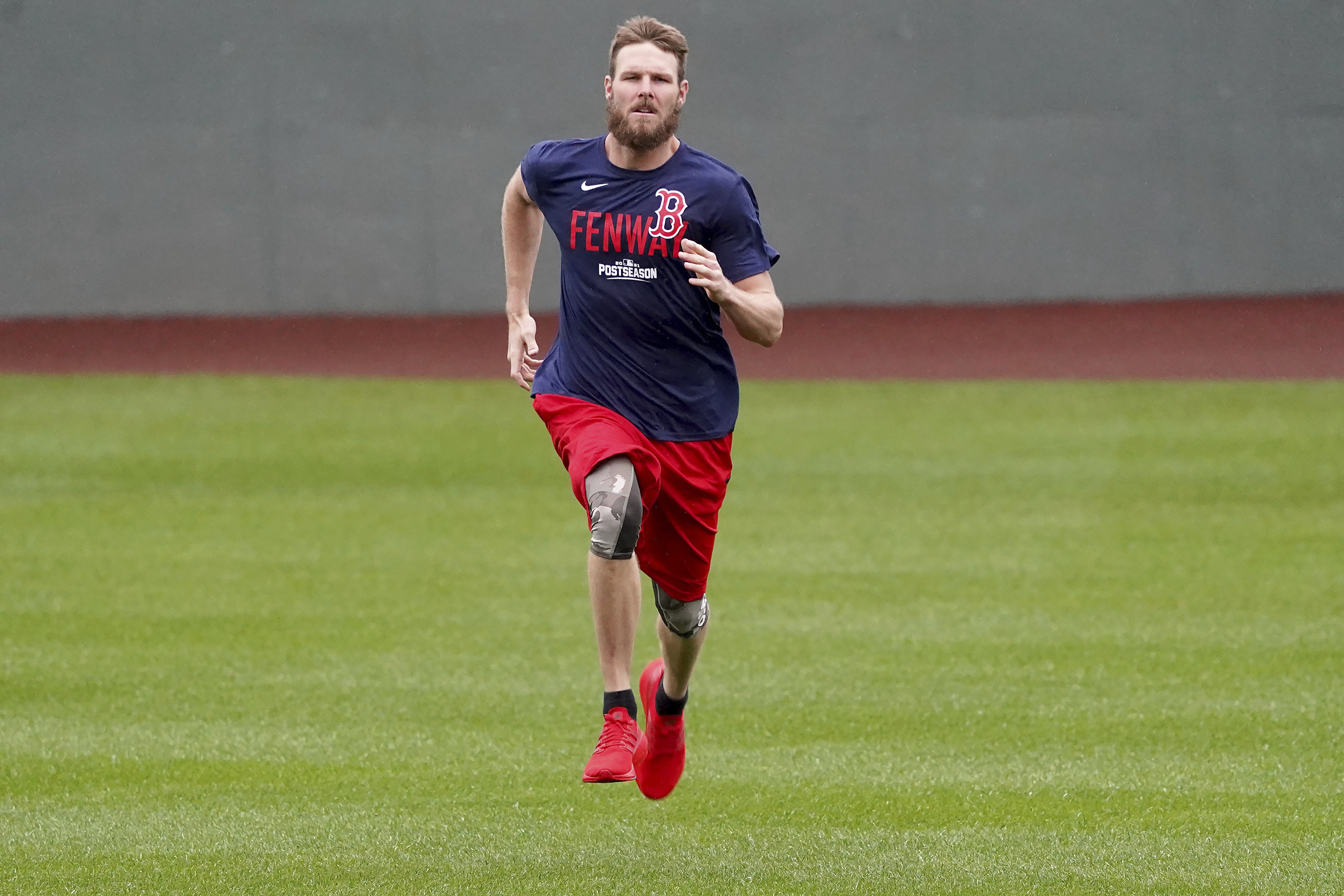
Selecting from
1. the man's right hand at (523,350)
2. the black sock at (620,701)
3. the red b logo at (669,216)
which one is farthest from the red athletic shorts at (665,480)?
the red b logo at (669,216)

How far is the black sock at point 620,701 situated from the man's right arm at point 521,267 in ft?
3.64

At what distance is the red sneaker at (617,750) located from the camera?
5695mm

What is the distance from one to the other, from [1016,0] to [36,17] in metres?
13.0

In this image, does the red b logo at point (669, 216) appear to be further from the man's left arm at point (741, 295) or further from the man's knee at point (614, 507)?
the man's knee at point (614, 507)

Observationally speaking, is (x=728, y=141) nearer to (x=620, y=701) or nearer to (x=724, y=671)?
(x=724, y=671)

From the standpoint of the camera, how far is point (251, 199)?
23797 mm

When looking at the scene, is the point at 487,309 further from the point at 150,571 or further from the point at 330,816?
the point at 330,816

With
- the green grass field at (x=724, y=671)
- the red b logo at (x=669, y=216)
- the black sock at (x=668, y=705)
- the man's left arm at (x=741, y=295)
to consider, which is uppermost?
the red b logo at (x=669, y=216)

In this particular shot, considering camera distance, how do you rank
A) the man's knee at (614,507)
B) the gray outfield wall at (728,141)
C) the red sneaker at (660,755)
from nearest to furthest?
the man's knee at (614,507), the red sneaker at (660,755), the gray outfield wall at (728,141)

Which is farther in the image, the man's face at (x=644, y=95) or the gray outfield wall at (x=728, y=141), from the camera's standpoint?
the gray outfield wall at (x=728, y=141)

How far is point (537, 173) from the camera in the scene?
596 cm

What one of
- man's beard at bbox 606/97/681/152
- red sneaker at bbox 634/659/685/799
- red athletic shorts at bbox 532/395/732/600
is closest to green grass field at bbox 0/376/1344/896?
red sneaker at bbox 634/659/685/799

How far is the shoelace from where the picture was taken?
5.82m

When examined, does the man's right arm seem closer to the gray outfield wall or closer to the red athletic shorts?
the red athletic shorts
